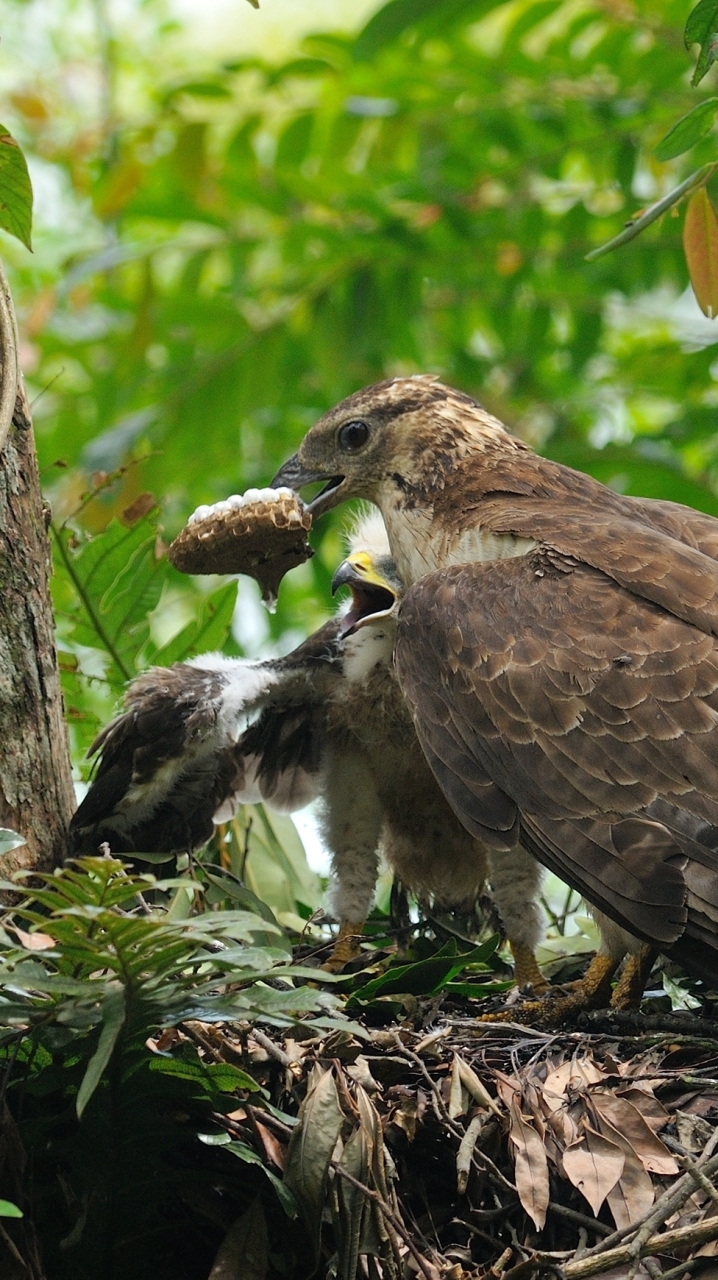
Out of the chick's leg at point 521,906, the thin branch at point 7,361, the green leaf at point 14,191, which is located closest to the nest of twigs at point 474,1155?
the chick's leg at point 521,906

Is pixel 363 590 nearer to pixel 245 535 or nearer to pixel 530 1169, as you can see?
pixel 245 535

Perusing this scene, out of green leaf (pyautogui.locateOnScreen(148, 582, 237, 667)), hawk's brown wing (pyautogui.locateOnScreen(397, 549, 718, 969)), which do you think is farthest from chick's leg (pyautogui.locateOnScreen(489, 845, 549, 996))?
green leaf (pyautogui.locateOnScreen(148, 582, 237, 667))

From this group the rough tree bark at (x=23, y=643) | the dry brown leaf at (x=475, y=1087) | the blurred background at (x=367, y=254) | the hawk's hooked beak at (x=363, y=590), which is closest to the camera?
the dry brown leaf at (x=475, y=1087)

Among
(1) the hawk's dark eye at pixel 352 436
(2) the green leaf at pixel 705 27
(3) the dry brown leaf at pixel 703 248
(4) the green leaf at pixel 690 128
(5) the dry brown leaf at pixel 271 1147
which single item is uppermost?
(2) the green leaf at pixel 705 27

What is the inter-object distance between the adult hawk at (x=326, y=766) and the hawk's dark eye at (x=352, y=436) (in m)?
0.33

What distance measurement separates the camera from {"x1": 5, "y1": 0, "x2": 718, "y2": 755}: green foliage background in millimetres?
5520

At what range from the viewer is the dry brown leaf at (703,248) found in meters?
2.92

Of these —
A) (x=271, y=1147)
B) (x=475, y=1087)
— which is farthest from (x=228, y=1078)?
(x=475, y=1087)

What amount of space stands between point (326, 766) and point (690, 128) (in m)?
2.04

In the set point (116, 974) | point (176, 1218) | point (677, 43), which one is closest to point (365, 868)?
point (176, 1218)

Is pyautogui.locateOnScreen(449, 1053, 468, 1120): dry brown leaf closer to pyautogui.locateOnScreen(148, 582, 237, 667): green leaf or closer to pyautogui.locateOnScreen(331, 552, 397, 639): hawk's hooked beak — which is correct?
pyautogui.locateOnScreen(331, 552, 397, 639): hawk's hooked beak

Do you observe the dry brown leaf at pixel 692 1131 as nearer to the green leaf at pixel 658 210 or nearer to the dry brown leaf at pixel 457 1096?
the dry brown leaf at pixel 457 1096

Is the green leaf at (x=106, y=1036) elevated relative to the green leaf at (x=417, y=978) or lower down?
elevated

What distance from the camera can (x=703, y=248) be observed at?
2945 mm
